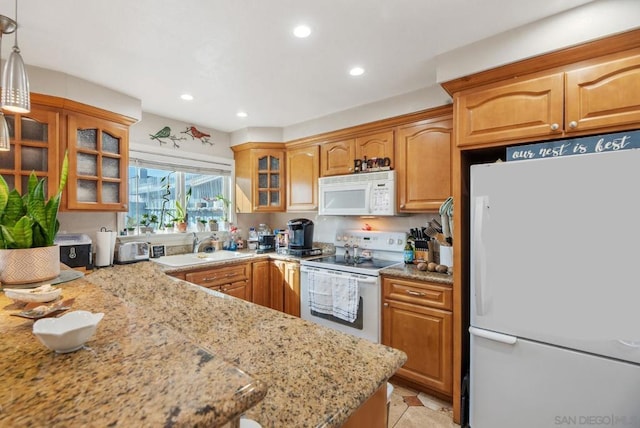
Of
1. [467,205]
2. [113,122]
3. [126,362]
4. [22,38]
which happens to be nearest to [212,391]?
[126,362]

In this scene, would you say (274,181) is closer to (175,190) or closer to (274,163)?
(274,163)

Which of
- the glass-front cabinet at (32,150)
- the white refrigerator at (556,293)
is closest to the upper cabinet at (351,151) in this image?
the white refrigerator at (556,293)

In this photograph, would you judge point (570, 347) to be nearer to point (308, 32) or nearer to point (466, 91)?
point (466, 91)

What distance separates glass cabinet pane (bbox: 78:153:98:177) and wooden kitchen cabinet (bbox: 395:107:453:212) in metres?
2.57

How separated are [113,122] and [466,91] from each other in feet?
9.11

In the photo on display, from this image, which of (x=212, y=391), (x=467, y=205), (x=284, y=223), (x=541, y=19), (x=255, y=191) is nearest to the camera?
(x=212, y=391)

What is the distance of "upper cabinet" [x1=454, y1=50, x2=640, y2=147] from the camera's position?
4.71ft

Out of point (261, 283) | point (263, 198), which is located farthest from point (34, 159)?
point (261, 283)

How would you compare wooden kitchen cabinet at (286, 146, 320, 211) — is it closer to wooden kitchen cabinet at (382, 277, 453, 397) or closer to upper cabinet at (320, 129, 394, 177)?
upper cabinet at (320, 129, 394, 177)

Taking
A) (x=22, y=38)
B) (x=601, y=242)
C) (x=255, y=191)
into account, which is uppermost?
(x=22, y=38)

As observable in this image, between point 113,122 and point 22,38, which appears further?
point 113,122

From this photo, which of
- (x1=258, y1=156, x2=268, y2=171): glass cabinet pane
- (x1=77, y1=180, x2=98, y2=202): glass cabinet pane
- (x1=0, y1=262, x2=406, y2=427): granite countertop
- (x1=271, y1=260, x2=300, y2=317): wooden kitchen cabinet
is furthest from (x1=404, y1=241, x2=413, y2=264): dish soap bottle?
(x1=77, y1=180, x2=98, y2=202): glass cabinet pane


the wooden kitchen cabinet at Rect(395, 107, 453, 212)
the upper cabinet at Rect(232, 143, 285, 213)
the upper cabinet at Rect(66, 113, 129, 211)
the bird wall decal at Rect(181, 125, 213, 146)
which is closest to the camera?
the upper cabinet at Rect(66, 113, 129, 211)

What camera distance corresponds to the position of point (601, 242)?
4.59 feet
